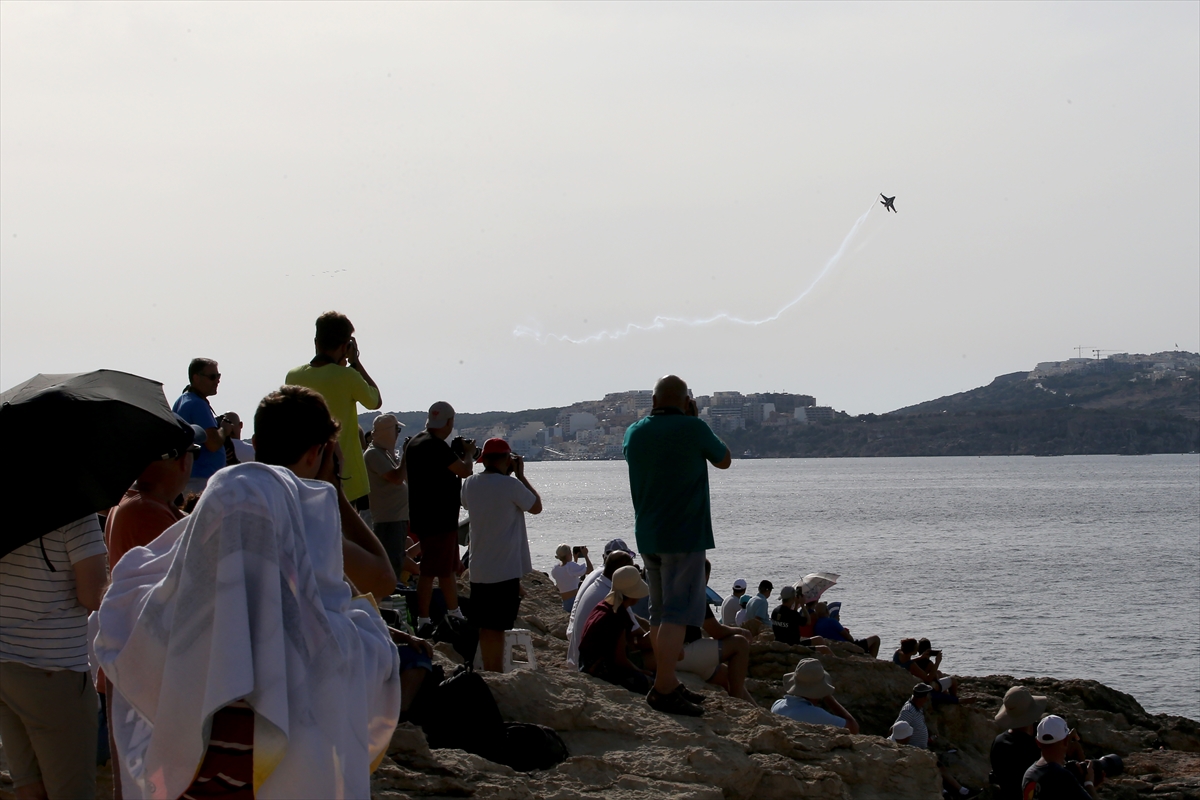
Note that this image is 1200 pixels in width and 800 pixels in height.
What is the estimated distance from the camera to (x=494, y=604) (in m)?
8.24

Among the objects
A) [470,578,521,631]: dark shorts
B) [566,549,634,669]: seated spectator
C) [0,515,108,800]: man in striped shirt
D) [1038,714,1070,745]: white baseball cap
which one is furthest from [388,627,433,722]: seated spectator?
[1038,714,1070,745]: white baseball cap

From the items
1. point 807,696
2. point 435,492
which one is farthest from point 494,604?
point 807,696

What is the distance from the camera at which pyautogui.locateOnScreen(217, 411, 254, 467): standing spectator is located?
7840 mm

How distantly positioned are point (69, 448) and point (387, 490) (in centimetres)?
527

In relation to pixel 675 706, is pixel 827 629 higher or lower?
lower

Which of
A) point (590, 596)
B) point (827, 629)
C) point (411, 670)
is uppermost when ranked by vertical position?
point (411, 670)

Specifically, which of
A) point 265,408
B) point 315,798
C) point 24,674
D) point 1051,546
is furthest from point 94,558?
point 1051,546

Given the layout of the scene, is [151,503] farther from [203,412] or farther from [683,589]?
[683,589]

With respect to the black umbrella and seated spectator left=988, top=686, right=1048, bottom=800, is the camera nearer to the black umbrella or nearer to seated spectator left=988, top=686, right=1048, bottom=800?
seated spectator left=988, top=686, right=1048, bottom=800

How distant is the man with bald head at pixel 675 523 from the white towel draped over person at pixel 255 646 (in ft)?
13.8

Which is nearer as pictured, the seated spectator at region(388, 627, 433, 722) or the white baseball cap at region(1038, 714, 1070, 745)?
the seated spectator at region(388, 627, 433, 722)

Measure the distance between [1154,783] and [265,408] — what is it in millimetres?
14684

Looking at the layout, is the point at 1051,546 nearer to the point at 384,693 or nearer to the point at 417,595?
the point at 417,595

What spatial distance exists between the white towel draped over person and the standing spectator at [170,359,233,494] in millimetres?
4226
